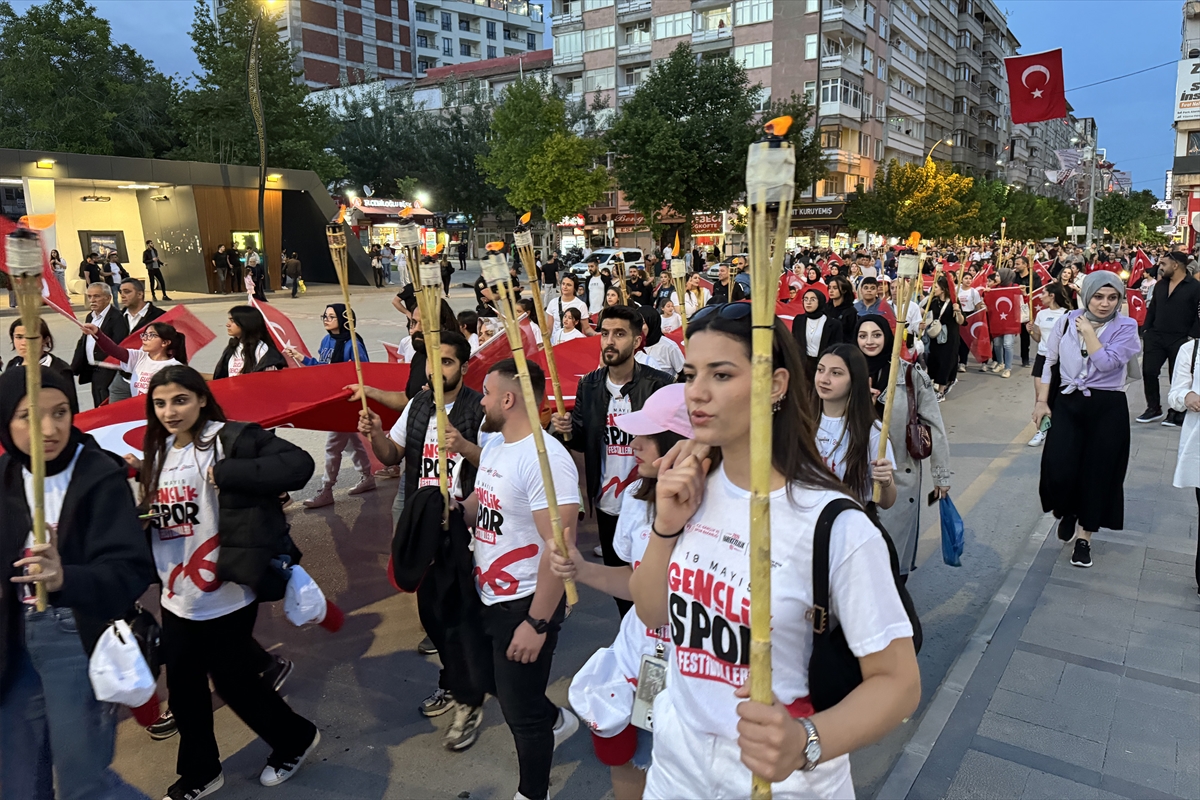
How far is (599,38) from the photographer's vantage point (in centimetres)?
5534

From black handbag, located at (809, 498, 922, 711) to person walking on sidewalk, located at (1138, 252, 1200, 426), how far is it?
10471mm

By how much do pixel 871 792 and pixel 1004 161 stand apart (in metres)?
98.5

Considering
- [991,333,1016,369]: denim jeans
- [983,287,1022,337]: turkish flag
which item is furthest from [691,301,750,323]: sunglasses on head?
[991,333,1016,369]: denim jeans

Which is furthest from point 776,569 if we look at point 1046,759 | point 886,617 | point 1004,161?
point 1004,161

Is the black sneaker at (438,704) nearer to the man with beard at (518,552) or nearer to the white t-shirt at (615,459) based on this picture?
the man with beard at (518,552)

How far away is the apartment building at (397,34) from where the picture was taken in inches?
2876

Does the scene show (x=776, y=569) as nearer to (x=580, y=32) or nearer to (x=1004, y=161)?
(x=580, y=32)

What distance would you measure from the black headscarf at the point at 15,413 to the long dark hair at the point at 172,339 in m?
3.40

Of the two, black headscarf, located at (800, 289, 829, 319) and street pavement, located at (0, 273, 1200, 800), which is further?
black headscarf, located at (800, 289, 829, 319)

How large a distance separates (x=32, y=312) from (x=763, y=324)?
88.3 inches

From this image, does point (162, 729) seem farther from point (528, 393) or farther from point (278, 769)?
point (528, 393)

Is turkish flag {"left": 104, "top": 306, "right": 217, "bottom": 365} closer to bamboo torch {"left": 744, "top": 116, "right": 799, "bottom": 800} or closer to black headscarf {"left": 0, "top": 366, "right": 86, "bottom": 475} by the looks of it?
black headscarf {"left": 0, "top": 366, "right": 86, "bottom": 475}

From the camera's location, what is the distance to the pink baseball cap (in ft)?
8.00

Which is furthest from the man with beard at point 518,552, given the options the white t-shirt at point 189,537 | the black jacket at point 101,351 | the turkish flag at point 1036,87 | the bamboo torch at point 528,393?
the turkish flag at point 1036,87
